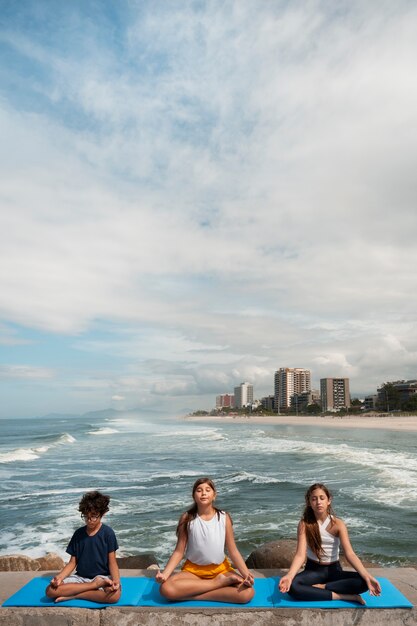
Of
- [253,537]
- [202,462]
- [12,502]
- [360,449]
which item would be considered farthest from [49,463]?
[253,537]

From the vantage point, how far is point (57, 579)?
492 centimetres

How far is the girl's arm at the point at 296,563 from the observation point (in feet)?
16.2

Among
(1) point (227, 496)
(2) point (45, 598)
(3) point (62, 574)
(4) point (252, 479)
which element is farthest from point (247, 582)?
(4) point (252, 479)

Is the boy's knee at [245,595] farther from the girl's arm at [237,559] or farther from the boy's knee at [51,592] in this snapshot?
the boy's knee at [51,592]

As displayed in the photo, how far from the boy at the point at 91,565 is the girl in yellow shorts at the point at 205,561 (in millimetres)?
516

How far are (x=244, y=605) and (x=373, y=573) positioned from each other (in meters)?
1.79

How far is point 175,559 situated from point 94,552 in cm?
85

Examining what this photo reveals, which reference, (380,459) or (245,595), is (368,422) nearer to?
(380,459)

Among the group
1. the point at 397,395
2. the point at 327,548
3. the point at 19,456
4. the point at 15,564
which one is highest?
the point at 397,395

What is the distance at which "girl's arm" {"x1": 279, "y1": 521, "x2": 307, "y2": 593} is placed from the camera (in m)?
4.93

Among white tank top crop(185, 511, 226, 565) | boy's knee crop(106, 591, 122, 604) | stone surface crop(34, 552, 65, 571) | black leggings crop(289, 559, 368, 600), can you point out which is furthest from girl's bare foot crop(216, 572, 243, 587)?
stone surface crop(34, 552, 65, 571)

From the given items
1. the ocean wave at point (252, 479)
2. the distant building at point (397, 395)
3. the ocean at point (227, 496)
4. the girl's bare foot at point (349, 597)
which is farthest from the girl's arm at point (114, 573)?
the distant building at point (397, 395)

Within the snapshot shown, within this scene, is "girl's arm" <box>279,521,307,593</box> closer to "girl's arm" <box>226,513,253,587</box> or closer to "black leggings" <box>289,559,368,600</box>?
"black leggings" <box>289,559,368,600</box>

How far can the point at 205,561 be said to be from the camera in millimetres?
5242
